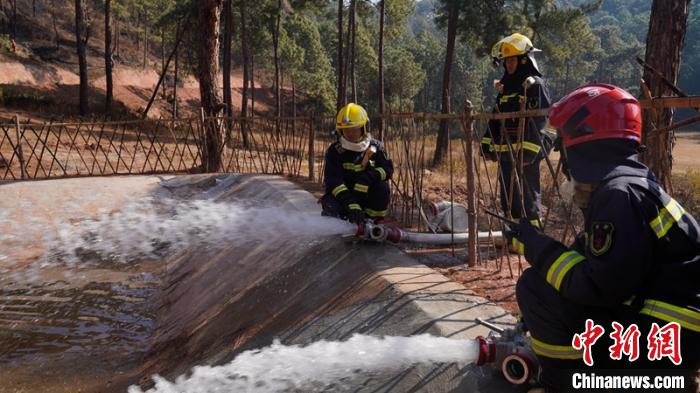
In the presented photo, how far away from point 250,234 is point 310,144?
111 inches

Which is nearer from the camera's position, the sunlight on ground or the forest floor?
the forest floor

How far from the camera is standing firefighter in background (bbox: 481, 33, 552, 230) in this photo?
16.0 ft

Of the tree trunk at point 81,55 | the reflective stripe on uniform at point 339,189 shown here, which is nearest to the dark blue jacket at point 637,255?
the reflective stripe on uniform at point 339,189

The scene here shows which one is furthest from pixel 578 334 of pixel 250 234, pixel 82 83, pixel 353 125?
pixel 82 83

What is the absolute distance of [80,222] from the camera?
361 inches

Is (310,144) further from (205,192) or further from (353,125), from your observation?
(353,125)

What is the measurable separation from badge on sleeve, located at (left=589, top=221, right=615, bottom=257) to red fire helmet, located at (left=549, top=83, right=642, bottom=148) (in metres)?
0.44

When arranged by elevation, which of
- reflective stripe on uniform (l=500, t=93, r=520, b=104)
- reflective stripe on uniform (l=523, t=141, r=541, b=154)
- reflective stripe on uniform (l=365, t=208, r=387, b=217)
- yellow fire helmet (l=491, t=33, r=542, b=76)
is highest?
yellow fire helmet (l=491, t=33, r=542, b=76)

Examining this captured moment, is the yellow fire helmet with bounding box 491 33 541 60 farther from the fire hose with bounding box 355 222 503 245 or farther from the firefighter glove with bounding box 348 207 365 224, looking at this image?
the firefighter glove with bounding box 348 207 365 224

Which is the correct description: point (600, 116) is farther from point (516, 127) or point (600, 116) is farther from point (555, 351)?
point (516, 127)

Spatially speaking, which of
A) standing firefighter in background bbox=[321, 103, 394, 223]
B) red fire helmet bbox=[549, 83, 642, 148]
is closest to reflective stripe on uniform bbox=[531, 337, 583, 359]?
red fire helmet bbox=[549, 83, 642, 148]

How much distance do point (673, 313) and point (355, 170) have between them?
389 cm

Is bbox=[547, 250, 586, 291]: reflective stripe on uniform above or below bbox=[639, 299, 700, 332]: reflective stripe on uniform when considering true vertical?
above

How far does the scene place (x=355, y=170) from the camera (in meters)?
5.74
